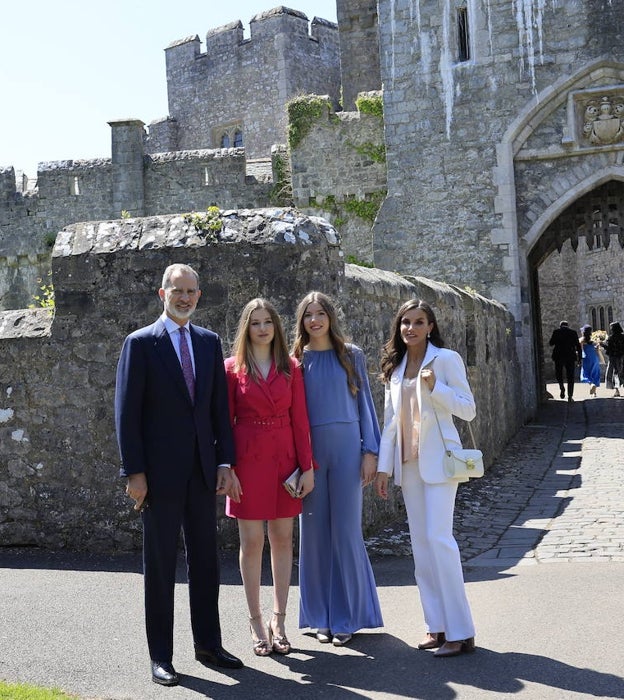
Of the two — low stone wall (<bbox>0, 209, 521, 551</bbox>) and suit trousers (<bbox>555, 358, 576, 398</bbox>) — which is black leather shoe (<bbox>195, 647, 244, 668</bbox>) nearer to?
low stone wall (<bbox>0, 209, 521, 551</bbox>)

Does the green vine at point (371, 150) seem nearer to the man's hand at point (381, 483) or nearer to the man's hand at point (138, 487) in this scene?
the man's hand at point (381, 483)

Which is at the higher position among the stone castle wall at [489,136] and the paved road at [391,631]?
the stone castle wall at [489,136]

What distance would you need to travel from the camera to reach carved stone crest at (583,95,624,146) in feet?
51.4

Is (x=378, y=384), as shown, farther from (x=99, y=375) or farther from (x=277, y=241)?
(x=99, y=375)

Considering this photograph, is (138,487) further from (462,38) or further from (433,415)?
(462,38)

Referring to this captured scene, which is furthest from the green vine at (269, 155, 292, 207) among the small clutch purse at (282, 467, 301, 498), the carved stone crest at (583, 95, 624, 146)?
the small clutch purse at (282, 467, 301, 498)

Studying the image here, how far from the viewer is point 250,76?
115ft

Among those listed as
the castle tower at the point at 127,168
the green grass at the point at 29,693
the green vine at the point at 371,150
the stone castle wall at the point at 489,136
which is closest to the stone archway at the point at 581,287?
the green vine at the point at 371,150

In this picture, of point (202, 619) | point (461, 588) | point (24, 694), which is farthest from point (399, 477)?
point (24, 694)

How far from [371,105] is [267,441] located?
49.8 feet

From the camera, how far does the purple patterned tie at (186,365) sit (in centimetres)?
410

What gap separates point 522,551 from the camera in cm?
615

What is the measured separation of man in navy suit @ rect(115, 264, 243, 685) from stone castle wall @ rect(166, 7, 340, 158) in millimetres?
30910

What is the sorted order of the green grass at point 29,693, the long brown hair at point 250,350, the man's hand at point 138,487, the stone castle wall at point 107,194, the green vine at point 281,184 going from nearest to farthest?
1. the green grass at point 29,693
2. the man's hand at point 138,487
3. the long brown hair at point 250,350
4. the green vine at point 281,184
5. the stone castle wall at point 107,194
